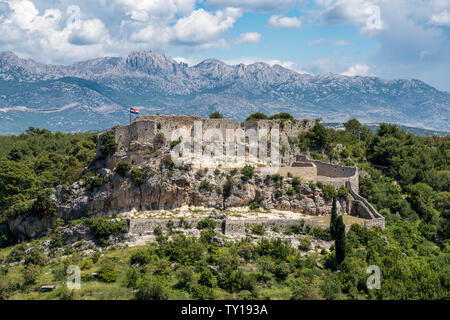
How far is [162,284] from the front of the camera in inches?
1293

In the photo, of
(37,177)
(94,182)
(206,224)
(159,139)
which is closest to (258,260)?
(206,224)

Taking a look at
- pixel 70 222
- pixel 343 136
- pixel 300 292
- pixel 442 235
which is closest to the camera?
pixel 300 292

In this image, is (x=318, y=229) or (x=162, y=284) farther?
(x=318, y=229)

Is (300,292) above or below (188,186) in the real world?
below

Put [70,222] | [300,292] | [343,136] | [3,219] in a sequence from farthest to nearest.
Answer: [343,136] < [3,219] < [70,222] < [300,292]

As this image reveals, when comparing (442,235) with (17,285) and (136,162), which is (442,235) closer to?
(136,162)

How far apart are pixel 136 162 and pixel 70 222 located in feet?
31.7

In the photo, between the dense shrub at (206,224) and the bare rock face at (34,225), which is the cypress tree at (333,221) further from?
the bare rock face at (34,225)

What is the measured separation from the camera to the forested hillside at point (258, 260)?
3284 centimetres

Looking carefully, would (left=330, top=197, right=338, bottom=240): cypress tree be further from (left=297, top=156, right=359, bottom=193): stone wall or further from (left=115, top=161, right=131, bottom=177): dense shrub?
(left=115, top=161, right=131, bottom=177): dense shrub

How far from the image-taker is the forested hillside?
32.8 m

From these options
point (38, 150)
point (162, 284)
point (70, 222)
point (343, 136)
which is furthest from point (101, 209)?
point (343, 136)
